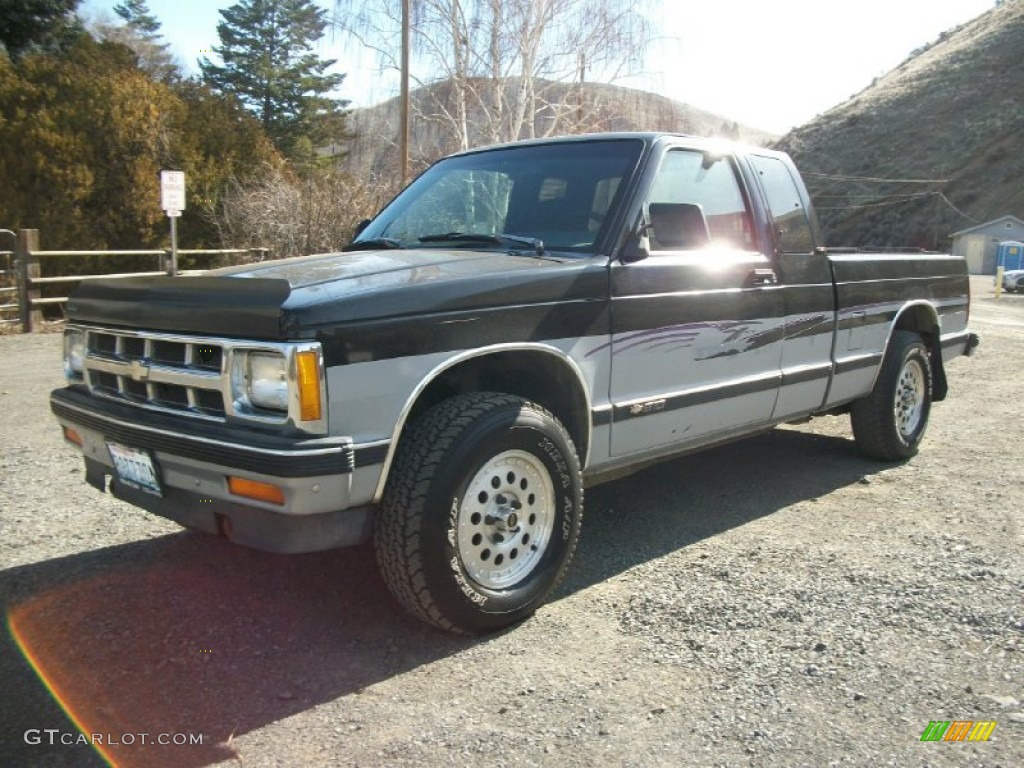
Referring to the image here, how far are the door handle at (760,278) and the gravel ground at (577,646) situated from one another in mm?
1281

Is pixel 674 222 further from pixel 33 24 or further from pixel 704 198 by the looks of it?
pixel 33 24

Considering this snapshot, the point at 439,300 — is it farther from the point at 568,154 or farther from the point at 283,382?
the point at 568,154

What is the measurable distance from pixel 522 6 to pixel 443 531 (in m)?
24.7

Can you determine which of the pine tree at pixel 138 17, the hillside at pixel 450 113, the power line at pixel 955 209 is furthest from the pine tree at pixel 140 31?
the power line at pixel 955 209

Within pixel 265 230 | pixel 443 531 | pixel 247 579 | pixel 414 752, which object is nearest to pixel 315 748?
pixel 414 752

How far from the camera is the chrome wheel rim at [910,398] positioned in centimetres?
615

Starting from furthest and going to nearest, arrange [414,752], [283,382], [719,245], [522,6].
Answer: [522,6] → [719,245] → [283,382] → [414,752]

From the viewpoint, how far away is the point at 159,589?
3.86 meters

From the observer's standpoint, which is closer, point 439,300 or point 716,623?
point 439,300

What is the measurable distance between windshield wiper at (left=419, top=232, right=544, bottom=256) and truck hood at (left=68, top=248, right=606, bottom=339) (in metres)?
0.10

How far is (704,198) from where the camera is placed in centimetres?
458

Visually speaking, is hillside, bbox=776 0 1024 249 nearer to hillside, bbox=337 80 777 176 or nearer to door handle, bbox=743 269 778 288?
hillside, bbox=337 80 777 176

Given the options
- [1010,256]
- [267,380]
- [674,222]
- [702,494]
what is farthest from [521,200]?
[1010,256]

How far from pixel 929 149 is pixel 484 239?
55566mm
